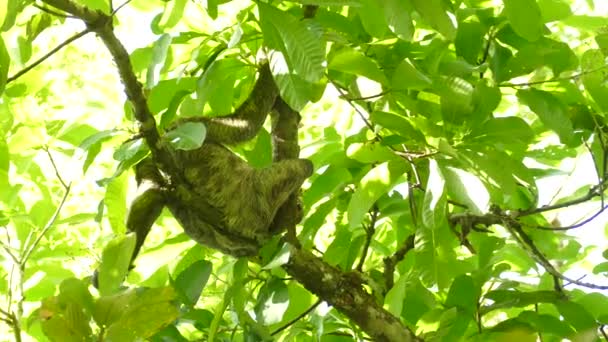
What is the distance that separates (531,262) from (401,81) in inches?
32.8

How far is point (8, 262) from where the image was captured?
1.86 metres

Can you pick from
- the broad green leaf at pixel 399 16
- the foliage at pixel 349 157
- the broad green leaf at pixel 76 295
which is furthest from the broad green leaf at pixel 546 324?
the broad green leaf at pixel 76 295

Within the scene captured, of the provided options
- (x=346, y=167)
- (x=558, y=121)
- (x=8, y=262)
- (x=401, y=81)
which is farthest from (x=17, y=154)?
(x=558, y=121)

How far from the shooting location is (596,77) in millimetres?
1771

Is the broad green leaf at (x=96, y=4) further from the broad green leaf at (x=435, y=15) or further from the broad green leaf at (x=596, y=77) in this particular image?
the broad green leaf at (x=596, y=77)

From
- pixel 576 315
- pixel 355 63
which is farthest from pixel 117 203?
pixel 576 315

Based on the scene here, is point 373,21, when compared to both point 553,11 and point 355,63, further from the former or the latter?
point 553,11

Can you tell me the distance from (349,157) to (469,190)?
0.41 meters

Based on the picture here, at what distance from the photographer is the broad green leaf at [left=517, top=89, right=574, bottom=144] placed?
167 cm

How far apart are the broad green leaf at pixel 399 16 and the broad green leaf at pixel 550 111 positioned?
→ 478mm

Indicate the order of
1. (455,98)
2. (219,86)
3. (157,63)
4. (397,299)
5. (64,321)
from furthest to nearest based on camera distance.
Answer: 1. (219,86)
2. (397,299)
3. (455,98)
4. (157,63)
5. (64,321)

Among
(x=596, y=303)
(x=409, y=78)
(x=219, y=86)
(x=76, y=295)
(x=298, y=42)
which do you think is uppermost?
(x=219, y=86)

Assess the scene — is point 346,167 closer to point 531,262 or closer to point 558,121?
point 558,121

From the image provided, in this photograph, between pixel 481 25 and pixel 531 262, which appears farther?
pixel 531 262
